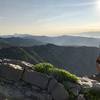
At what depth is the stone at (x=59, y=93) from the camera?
12641 mm

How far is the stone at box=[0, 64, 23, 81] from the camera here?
13863 millimetres

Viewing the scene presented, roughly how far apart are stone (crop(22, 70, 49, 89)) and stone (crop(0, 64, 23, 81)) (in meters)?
0.37

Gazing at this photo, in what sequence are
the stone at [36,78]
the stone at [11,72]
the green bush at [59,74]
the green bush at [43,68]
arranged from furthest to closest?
1. the green bush at [43,68]
2. the stone at [11,72]
3. the green bush at [59,74]
4. the stone at [36,78]

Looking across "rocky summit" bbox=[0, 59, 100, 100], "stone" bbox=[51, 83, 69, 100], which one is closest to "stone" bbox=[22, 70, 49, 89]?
"rocky summit" bbox=[0, 59, 100, 100]

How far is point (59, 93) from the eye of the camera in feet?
41.5

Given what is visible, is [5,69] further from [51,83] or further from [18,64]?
[51,83]

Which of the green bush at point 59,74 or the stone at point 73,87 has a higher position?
the green bush at point 59,74

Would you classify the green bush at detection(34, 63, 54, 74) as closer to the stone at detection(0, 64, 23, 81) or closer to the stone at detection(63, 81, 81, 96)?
the stone at detection(0, 64, 23, 81)

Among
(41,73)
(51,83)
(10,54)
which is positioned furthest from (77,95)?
(10,54)

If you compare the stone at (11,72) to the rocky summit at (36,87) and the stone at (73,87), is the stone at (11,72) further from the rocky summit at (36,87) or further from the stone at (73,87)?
the stone at (73,87)

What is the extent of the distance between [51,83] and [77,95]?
1.57 m

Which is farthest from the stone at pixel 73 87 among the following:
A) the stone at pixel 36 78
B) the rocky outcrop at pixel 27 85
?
the stone at pixel 36 78

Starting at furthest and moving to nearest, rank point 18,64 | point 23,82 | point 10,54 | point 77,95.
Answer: point 10,54 < point 18,64 < point 23,82 < point 77,95

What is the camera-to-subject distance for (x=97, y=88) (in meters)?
12.9
